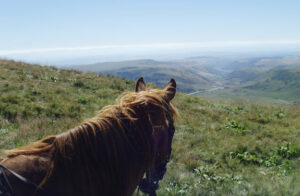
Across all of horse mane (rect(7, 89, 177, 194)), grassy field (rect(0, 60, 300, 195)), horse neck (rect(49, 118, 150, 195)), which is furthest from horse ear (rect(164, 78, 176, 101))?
grassy field (rect(0, 60, 300, 195))

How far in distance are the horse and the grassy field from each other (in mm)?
2319

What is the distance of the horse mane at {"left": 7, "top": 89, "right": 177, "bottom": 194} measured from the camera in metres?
A: 1.48

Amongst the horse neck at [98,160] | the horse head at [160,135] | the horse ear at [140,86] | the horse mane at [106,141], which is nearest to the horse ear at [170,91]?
the horse head at [160,135]

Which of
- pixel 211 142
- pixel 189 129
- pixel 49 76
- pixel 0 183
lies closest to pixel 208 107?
pixel 189 129

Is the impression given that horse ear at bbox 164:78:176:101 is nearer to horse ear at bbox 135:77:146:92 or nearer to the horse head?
the horse head

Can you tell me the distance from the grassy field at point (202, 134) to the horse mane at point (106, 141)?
247 cm

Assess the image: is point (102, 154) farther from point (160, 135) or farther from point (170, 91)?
point (170, 91)

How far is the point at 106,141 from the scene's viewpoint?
1635 millimetres

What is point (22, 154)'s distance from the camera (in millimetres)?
1439

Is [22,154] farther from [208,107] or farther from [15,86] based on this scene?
[208,107]

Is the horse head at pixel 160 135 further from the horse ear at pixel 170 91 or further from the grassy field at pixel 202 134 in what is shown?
the grassy field at pixel 202 134

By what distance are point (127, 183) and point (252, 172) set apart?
176 inches

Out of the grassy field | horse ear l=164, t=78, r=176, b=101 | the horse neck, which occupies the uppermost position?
horse ear l=164, t=78, r=176, b=101

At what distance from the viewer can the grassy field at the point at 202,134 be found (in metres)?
4.36
